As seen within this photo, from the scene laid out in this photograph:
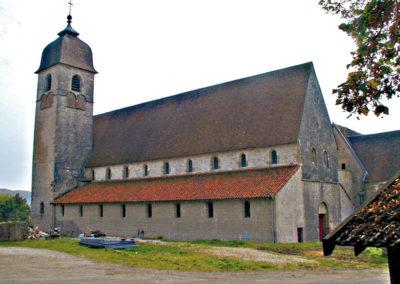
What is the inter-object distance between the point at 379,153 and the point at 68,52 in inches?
1391

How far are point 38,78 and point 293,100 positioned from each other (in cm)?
3089

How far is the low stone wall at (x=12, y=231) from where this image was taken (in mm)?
35562

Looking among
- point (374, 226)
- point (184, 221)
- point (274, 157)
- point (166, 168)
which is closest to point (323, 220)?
point (274, 157)

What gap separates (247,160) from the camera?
33.4 m

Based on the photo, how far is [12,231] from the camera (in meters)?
35.9

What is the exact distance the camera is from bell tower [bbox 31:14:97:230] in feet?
149

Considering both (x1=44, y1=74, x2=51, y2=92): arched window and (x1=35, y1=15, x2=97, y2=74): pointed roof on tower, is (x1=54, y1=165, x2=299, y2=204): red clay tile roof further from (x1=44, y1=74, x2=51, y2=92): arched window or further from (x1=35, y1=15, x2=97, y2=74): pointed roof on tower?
(x1=35, y1=15, x2=97, y2=74): pointed roof on tower

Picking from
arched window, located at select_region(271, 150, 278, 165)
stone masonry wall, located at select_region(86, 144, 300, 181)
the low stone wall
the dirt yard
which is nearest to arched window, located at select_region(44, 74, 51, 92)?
stone masonry wall, located at select_region(86, 144, 300, 181)

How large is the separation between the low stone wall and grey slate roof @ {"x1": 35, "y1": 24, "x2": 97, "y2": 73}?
18467 millimetres

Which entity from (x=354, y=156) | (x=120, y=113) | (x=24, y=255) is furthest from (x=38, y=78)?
(x=354, y=156)

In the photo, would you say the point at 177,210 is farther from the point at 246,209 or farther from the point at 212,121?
the point at 212,121

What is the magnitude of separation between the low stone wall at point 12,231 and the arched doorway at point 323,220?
2482cm

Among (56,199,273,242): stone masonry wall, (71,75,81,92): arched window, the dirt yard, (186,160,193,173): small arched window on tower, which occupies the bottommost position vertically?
the dirt yard

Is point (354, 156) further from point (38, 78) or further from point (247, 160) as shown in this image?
point (38, 78)
